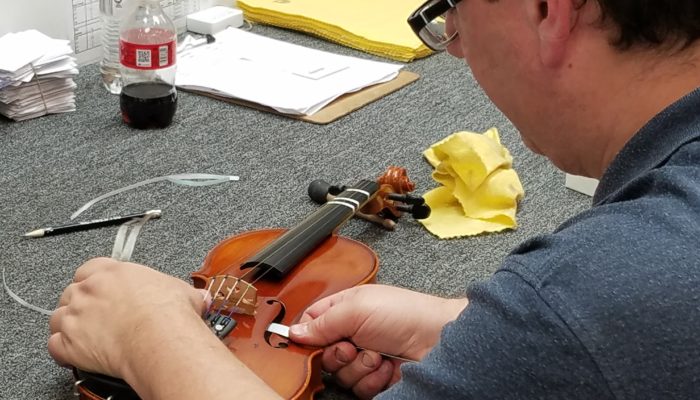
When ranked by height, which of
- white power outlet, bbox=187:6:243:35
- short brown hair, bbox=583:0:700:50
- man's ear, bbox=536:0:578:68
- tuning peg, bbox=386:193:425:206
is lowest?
white power outlet, bbox=187:6:243:35

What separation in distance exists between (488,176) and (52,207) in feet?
1.93

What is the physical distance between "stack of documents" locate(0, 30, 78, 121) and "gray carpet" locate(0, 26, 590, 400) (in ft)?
0.08

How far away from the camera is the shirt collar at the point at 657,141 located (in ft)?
1.94

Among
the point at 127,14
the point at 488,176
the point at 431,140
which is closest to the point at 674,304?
the point at 488,176

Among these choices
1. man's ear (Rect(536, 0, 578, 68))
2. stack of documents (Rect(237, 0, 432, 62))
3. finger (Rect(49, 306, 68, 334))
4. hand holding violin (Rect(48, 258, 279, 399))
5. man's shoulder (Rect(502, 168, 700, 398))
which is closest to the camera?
man's shoulder (Rect(502, 168, 700, 398))

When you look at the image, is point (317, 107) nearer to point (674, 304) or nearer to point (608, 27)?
point (608, 27)

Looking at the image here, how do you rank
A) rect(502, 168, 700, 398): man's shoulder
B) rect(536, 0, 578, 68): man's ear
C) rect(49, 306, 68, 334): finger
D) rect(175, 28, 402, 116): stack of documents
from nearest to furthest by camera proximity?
rect(502, 168, 700, 398): man's shoulder → rect(536, 0, 578, 68): man's ear → rect(49, 306, 68, 334): finger → rect(175, 28, 402, 116): stack of documents

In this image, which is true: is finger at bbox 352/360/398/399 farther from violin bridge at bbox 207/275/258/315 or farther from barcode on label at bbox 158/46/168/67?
barcode on label at bbox 158/46/168/67

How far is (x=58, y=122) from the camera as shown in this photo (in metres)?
1.41

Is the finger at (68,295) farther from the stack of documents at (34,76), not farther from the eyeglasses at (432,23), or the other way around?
the stack of documents at (34,76)

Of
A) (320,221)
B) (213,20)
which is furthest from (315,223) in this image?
(213,20)

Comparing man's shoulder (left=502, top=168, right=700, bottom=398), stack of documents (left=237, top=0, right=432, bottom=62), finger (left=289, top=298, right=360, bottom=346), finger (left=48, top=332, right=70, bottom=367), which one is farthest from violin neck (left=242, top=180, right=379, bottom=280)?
stack of documents (left=237, top=0, right=432, bottom=62)

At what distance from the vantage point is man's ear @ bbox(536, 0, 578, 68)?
62cm

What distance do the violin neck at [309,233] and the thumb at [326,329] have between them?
102 mm
